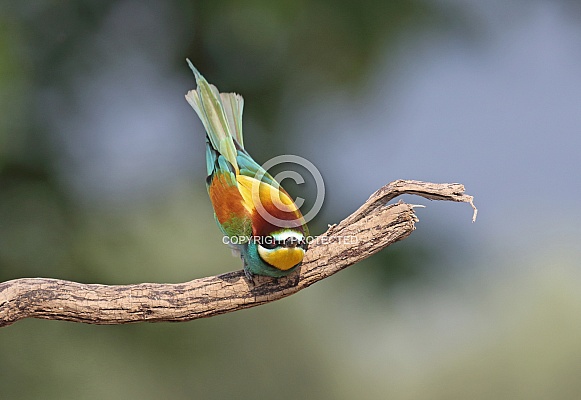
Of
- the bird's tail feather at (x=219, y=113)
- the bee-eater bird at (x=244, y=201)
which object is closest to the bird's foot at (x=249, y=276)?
the bee-eater bird at (x=244, y=201)

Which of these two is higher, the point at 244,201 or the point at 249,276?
the point at 244,201

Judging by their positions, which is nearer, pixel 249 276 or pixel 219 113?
pixel 249 276

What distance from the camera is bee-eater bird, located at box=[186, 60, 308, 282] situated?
1.02 m

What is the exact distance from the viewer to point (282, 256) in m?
1.02

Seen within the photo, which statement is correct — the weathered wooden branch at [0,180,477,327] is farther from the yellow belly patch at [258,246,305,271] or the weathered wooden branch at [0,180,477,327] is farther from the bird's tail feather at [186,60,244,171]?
the bird's tail feather at [186,60,244,171]

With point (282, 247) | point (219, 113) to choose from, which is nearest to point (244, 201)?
point (282, 247)

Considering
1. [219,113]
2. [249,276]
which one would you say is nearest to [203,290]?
[249,276]

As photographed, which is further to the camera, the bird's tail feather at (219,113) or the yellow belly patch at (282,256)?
the bird's tail feather at (219,113)

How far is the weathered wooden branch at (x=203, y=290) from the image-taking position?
1.07 m

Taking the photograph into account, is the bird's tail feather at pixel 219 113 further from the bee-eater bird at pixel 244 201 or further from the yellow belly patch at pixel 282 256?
the yellow belly patch at pixel 282 256

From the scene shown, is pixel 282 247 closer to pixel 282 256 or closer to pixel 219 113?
A: pixel 282 256

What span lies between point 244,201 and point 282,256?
0.38 ft

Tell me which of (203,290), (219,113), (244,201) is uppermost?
(219,113)

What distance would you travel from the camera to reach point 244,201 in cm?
109
